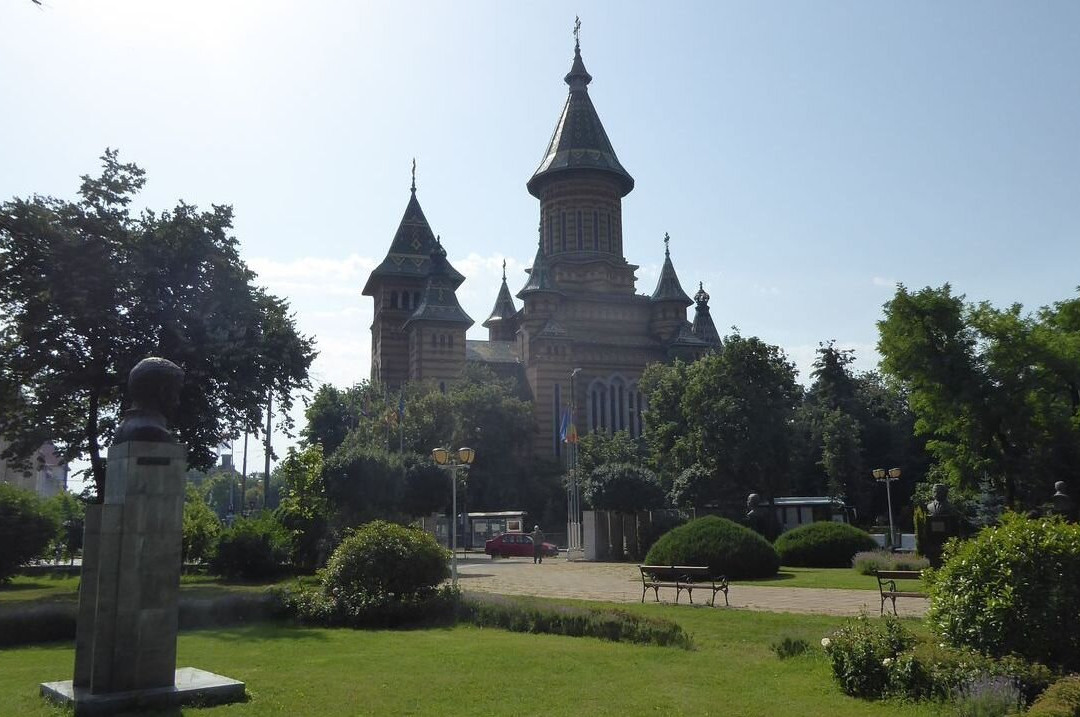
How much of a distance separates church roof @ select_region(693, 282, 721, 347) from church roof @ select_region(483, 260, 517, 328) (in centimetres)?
1571

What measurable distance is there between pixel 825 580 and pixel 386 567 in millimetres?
12356

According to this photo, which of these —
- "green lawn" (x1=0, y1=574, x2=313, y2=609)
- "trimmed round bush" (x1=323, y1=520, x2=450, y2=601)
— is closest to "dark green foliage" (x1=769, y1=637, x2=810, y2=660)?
"trimmed round bush" (x1=323, y1=520, x2=450, y2=601)

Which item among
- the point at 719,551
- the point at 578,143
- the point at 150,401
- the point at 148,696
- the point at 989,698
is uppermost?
the point at 578,143

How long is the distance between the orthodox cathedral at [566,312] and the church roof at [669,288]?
9 cm

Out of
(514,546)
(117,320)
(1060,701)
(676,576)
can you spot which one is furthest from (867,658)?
(514,546)

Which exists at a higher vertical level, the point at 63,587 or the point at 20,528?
the point at 20,528

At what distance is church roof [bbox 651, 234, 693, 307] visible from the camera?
2576 inches

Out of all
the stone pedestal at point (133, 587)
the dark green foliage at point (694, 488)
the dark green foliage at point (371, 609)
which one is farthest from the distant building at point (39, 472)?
the dark green foliage at point (694, 488)

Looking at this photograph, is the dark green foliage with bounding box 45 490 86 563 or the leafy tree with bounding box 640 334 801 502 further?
the leafy tree with bounding box 640 334 801 502

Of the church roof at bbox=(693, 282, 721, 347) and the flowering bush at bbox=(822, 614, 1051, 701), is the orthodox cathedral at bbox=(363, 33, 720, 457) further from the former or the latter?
the flowering bush at bbox=(822, 614, 1051, 701)

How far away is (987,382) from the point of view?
31312 millimetres

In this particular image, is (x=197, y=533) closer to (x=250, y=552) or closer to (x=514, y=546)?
(x=250, y=552)

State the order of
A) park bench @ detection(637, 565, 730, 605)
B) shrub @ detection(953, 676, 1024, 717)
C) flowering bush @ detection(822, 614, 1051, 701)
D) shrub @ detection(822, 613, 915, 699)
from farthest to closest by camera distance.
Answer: park bench @ detection(637, 565, 730, 605)
shrub @ detection(822, 613, 915, 699)
flowering bush @ detection(822, 614, 1051, 701)
shrub @ detection(953, 676, 1024, 717)

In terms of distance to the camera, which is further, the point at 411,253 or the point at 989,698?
the point at 411,253
